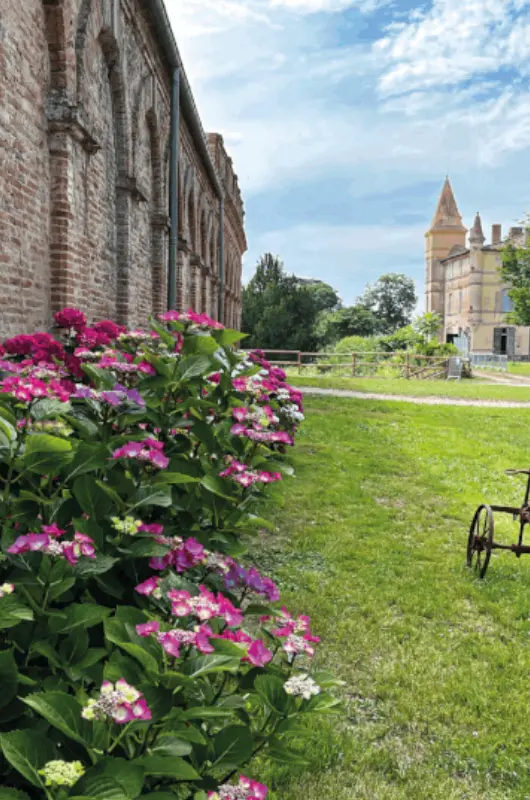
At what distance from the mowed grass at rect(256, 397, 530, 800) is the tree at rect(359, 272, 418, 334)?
8112cm

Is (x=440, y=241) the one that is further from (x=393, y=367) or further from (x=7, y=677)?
(x=7, y=677)

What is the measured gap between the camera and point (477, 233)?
59.1m

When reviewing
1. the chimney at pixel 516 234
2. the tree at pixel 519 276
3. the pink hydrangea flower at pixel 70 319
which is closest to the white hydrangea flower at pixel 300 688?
the pink hydrangea flower at pixel 70 319

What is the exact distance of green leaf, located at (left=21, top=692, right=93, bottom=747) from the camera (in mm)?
1211

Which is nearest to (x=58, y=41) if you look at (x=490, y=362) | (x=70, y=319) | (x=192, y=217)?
(x=70, y=319)

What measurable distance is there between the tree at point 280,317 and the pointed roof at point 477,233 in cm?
1685

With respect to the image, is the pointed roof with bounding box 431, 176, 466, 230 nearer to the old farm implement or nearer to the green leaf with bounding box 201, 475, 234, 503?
the old farm implement

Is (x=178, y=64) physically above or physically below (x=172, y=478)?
above

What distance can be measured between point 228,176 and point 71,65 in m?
23.4

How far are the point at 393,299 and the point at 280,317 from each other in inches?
1619

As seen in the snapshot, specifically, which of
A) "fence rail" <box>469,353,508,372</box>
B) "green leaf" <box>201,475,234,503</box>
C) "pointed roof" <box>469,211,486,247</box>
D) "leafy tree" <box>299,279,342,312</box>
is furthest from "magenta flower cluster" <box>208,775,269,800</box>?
"leafy tree" <box>299,279,342,312</box>

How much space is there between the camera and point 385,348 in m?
46.4

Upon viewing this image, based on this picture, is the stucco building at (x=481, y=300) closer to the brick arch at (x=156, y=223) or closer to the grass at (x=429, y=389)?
the grass at (x=429, y=389)

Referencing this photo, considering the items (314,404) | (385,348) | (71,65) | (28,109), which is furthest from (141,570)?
(385,348)
